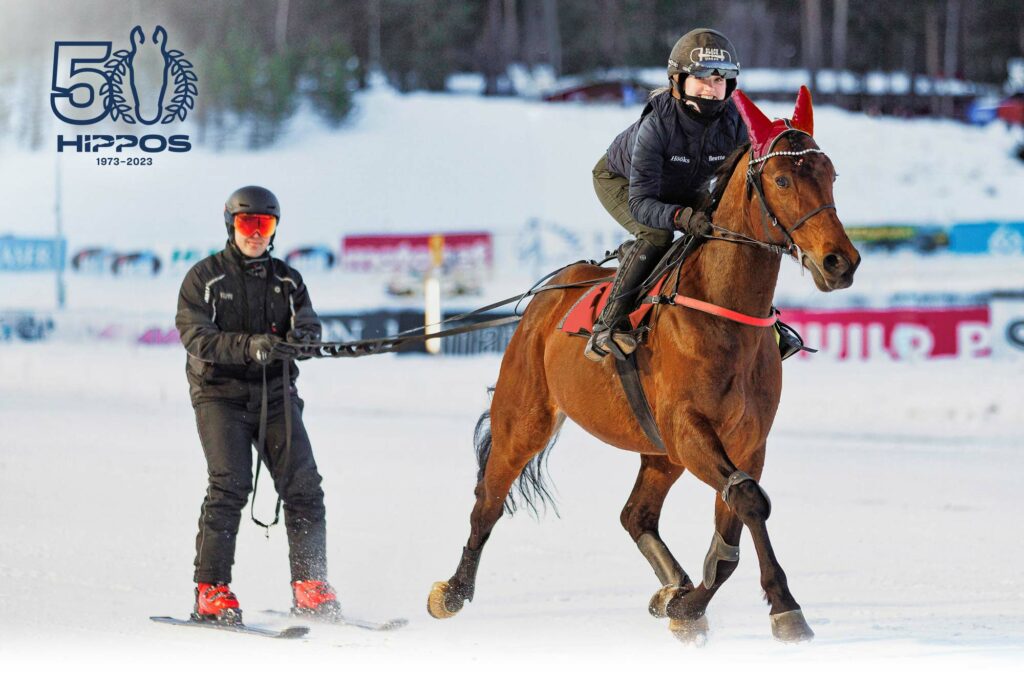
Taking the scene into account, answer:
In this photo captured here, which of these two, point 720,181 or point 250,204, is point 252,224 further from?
point 720,181

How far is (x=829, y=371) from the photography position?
15.3 metres

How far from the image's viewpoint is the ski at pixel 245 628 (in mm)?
5418

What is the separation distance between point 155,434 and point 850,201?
82.4ft

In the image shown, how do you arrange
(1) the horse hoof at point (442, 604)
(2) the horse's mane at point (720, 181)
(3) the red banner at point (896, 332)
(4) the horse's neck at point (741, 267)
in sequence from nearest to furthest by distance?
(4) the horse's neck at point (741, 267), (2) the horse's mane at point (720, 181), (1) the horse hoof at point (442, 604), (3) the red banner at point (896, 332)

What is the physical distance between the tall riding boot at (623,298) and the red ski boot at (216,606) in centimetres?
191

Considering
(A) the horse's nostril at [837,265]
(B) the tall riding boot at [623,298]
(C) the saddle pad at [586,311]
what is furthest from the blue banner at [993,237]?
(A) the horse's nostril at [837,265]

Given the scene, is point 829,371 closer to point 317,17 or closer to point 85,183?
point 85,183

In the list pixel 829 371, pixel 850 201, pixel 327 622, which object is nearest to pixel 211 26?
pixel 850 201

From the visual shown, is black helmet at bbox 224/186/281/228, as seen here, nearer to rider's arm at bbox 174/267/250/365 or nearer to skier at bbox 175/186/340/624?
skier at bbox 175/186/340/624

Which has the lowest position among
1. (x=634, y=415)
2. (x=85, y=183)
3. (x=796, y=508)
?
(x=796, y=508)

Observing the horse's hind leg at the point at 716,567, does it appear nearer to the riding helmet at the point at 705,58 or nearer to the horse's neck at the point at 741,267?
the horse's neck at the point at 741,267

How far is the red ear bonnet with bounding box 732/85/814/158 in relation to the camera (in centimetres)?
460

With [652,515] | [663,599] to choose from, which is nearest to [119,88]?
[652,515]

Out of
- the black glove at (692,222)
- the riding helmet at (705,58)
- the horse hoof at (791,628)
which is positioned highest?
the riding helmet at (705,58)
